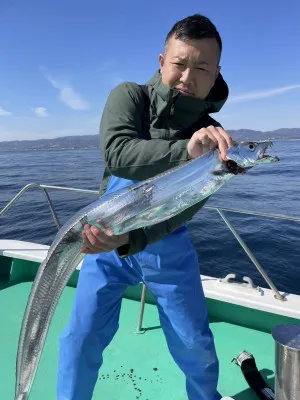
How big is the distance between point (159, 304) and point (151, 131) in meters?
1.35

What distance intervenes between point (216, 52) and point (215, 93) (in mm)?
349

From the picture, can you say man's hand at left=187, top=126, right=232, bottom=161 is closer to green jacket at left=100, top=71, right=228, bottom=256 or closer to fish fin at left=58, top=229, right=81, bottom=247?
green jacket at left=100, top=71, right=228, bottom=256

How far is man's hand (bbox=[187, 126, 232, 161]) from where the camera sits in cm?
162

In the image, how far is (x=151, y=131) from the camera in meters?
2.39

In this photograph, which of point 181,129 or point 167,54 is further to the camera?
point 181,129

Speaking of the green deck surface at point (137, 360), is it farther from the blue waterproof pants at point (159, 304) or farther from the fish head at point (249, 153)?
the fish head at point (249, 153)

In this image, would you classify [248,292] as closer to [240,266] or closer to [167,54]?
[167,54]

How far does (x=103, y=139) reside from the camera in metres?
2.05

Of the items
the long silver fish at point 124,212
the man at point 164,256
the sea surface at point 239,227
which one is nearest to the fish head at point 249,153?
the long silver fish at point 124,212

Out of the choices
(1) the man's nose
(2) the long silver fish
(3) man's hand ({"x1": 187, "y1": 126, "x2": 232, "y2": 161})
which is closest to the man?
(1) the man's nose

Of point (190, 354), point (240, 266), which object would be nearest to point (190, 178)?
point (190, 354)

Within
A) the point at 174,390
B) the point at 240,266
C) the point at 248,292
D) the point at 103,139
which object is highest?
the point at 103,139

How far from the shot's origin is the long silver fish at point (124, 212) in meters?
1.67

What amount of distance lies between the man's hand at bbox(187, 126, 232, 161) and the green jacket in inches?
2.7
